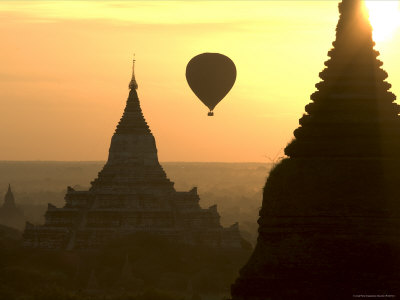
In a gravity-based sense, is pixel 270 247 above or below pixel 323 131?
below

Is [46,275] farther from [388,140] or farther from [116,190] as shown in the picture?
[388,140]

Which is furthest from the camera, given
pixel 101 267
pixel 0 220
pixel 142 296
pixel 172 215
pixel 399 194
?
pixel 0 220

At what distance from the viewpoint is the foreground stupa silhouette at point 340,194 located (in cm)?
2725

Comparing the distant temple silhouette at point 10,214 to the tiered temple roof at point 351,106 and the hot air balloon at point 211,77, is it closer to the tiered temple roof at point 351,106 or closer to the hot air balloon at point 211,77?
the hot air balloon at point 211,77

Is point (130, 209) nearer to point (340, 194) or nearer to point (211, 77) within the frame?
point (211, 77)

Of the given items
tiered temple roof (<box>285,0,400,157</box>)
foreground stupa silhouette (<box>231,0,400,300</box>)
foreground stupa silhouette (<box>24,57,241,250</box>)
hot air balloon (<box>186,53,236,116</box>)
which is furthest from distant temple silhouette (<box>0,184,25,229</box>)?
foreground stupa silhouette (<box>231,0,400,300</box>)

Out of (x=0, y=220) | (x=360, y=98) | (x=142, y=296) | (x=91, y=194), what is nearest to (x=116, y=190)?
(x=91, y=194)

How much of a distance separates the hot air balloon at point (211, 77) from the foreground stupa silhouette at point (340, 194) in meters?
42.0

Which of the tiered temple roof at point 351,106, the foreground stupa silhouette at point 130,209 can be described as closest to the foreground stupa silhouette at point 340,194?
the tiered temple roof at point 351,106

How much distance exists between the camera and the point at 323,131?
2830 cm

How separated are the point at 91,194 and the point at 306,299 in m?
70.5

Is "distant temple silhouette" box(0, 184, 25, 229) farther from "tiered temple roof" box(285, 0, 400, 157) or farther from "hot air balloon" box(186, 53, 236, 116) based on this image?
"tiered temple roof" box(285, 0, 400, 157)

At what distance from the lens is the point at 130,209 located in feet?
311

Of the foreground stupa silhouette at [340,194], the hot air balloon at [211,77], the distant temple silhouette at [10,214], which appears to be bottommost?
the foreground stupa silhouette at [340,194]
